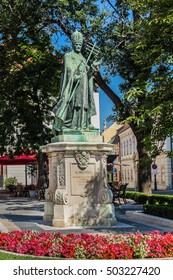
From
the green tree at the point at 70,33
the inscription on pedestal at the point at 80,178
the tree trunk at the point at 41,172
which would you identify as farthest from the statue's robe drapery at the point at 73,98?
the tree trunk at the point at 41,172

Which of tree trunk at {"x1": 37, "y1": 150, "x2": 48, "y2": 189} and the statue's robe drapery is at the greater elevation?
the statue's robe drapery

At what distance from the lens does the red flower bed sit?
810 centimetres

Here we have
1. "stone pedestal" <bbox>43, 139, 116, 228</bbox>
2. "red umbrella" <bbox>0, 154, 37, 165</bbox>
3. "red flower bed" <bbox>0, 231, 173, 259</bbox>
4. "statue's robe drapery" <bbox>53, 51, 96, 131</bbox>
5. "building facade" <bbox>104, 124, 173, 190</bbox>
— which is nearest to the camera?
"red flower bed" <bbox>0, 231, 173, 259</bbox>

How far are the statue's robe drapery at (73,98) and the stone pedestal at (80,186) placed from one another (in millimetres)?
755

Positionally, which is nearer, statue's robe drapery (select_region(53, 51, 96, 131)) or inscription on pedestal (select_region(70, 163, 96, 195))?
inscription on pedestal (select_region(70, 163, 96, 195))

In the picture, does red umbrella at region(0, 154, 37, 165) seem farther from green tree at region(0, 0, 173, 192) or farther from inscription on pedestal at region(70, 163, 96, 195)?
inscription on pedestal at region(70, 163, 96, 195)

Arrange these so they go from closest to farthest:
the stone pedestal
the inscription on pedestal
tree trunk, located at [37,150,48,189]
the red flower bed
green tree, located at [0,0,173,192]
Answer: the red flower bed → the stone pedestal → the inscription on pedestal → green tree, located at [0,0,173,192] → tree trunk, located at [37,150,48,189]

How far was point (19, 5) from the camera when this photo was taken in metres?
22.6

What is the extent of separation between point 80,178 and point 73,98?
Answer: 2268mm

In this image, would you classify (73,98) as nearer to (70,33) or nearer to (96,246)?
(96,246)

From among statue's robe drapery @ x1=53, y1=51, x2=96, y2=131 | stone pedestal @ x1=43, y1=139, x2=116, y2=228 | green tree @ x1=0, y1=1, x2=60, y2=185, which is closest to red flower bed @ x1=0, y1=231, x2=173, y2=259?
stone pedestal @ x1=43, y1=139, x2=116, y2=228

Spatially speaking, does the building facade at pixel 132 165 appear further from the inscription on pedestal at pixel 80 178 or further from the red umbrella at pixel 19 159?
the inscription on pedestal at pixel 80 178
